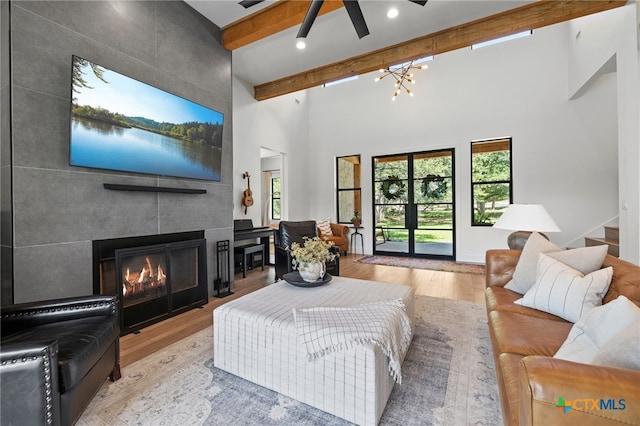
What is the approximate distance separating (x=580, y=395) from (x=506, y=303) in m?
1.37

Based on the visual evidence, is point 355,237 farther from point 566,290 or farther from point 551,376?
point 551,376

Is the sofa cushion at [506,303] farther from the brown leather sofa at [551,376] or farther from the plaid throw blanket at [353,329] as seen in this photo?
the plaid throw blanket at [353,329]

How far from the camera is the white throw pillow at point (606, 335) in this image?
87cm

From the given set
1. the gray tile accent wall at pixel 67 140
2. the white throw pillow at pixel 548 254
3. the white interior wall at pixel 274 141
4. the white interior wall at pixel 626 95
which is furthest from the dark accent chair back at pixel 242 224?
the white interior wall at pixel 626 95

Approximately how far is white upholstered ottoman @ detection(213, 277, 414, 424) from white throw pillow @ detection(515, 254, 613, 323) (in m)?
0.87

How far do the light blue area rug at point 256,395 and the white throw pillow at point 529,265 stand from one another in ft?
1.83

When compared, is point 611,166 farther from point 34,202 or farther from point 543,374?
point 34,202

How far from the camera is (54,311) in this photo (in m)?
1.61

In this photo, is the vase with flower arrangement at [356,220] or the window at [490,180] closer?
the window at [490,180]

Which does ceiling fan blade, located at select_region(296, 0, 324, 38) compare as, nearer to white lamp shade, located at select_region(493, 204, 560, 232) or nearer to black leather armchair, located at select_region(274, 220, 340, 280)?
black leather armchair, located at select_region(274, 220, 340, 280)

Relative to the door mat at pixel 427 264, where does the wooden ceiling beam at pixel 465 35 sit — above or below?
above

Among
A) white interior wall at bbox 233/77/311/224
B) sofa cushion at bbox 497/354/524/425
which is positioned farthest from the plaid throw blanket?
white interior wall at bbox 233/77/311/224

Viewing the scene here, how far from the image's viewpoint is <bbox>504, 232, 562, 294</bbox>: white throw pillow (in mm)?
2068

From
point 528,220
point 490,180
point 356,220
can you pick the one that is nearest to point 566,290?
point 528,220
